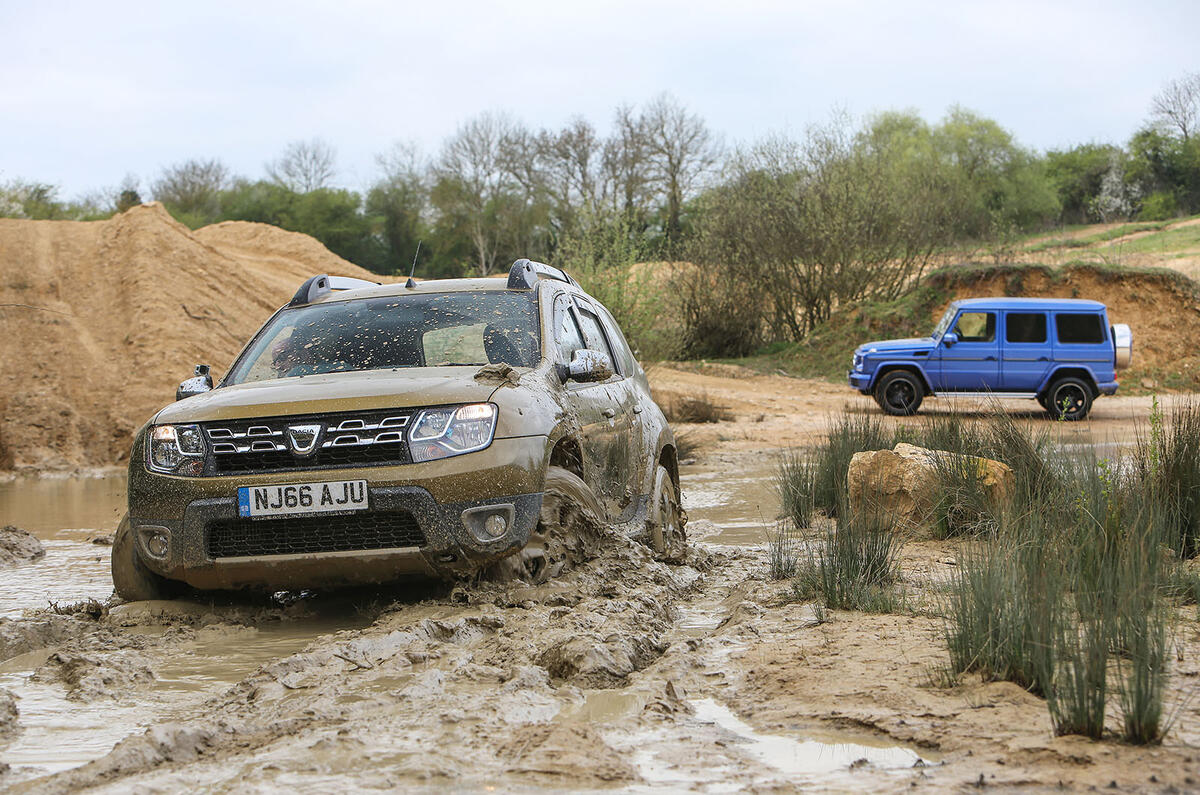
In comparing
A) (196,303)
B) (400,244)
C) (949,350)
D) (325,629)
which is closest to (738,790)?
(325,629)

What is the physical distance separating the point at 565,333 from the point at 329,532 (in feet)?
6.73

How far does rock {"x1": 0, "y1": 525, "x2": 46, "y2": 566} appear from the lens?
8.20m

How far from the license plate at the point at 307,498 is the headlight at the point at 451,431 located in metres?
0.29

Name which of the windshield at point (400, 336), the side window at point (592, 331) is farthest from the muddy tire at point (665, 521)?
the windshield at point (400, 336)

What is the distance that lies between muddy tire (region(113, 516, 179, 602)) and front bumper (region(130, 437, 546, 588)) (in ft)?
1.14

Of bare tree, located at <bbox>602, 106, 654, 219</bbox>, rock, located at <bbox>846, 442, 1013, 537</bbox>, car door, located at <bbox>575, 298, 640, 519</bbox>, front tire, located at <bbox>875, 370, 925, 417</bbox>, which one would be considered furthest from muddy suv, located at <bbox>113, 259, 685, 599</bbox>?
bare tree, located at <bbox>602, 106, 654, 219</bbox>

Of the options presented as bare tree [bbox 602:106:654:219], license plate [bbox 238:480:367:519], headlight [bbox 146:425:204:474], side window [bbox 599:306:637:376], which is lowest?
license plate [bbox 238:480:367:519]

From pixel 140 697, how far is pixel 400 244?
57.9 meters

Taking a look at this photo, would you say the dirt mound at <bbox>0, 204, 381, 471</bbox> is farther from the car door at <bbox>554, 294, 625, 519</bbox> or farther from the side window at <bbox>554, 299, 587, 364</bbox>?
the car door at <bbox>554, 294, 625, 519</bbox>

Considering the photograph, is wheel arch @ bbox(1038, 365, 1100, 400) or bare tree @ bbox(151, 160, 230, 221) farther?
bare tree @ bbox(151, 160, 230, 221)

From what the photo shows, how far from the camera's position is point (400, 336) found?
6.05m

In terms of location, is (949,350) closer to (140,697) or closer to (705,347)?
(705,347)

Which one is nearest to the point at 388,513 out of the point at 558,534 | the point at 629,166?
the point at 558,534

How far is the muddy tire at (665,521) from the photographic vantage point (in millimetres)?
6707
